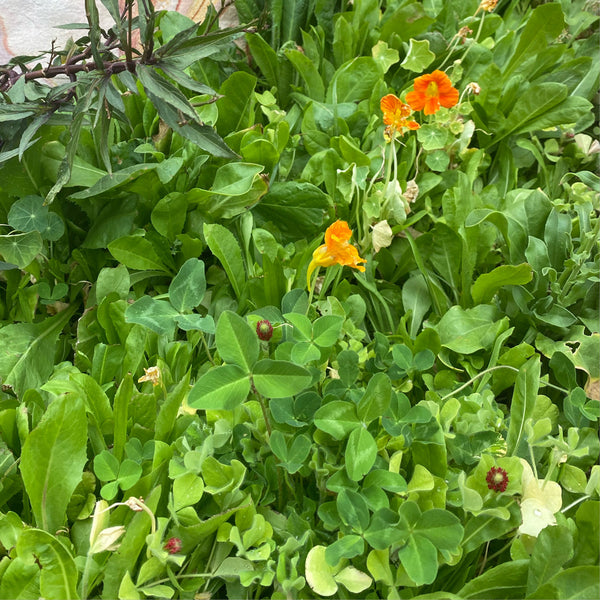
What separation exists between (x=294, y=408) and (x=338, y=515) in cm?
18

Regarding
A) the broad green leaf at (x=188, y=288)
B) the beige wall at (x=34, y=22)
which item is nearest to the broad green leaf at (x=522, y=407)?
the broad green leaf at (x=188, y=288)

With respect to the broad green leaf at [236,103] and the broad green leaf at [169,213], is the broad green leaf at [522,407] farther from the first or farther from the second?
the broad green leaf at [236,103]

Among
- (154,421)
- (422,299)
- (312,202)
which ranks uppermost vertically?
(312,202)

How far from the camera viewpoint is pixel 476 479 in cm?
97

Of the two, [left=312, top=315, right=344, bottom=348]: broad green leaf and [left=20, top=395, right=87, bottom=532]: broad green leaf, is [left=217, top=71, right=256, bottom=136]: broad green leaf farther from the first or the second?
[left=20, top=395, right=87, bottom=532]: broad green leaf

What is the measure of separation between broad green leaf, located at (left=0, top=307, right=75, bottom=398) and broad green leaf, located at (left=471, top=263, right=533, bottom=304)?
970mm

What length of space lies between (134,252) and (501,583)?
100 cm

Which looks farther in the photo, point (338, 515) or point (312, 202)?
point (312, 202)

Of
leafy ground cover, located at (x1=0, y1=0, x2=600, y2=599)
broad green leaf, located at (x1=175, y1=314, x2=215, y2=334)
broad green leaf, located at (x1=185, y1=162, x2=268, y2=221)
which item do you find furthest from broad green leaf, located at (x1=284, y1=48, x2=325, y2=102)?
broad green leaf, located at (x1=175, y1=314, x2=215, y2=334)

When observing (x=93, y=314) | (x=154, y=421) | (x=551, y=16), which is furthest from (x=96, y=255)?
(x=551, y=16)

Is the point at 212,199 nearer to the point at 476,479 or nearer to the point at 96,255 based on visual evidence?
the point at 96,255

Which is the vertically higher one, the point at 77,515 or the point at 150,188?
the point at 150,188

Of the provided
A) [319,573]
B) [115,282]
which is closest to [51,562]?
[319,573]

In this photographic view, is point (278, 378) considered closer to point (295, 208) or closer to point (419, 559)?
point (419, 559)
